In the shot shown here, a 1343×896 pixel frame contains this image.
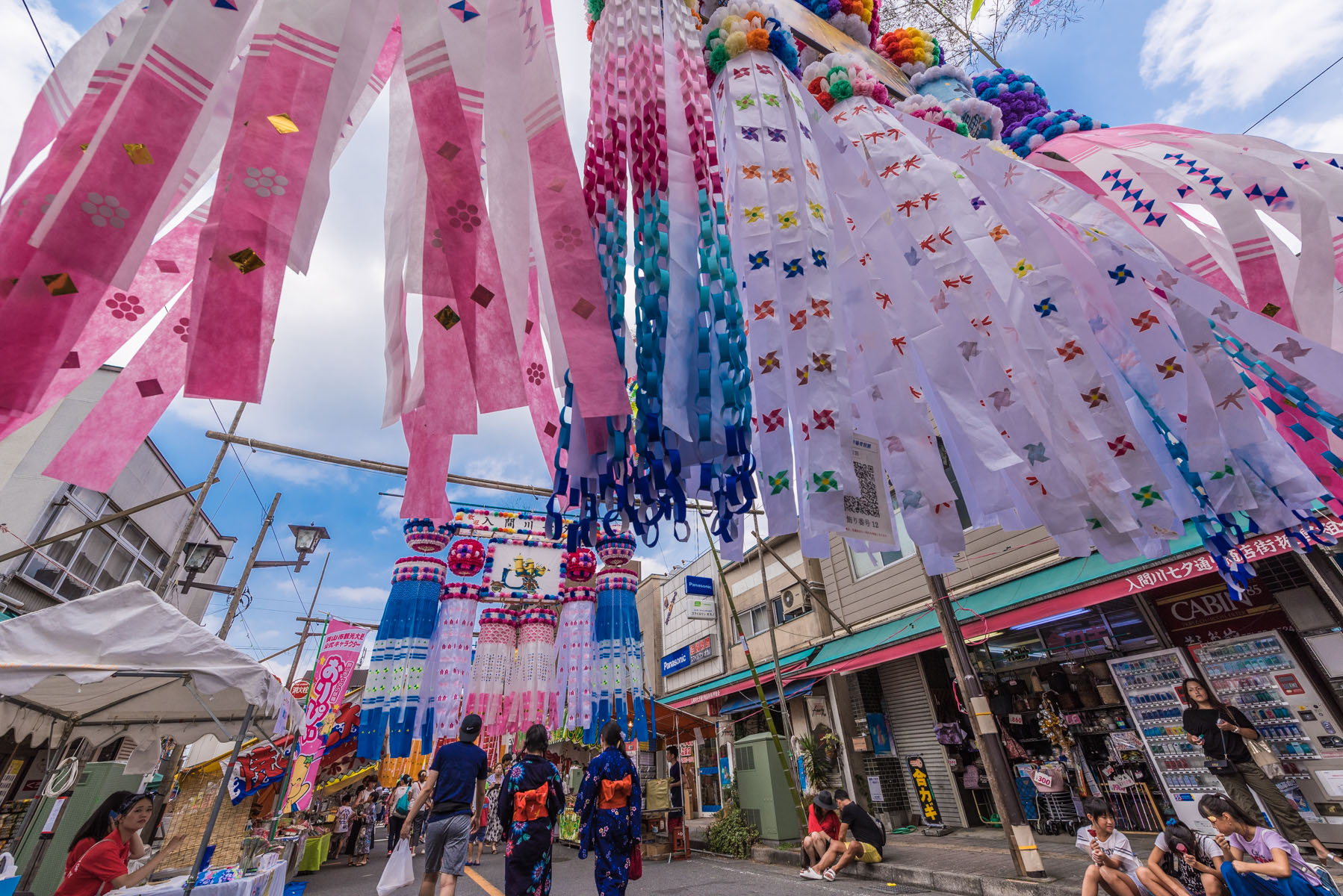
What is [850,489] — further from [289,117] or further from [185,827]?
[185,827]

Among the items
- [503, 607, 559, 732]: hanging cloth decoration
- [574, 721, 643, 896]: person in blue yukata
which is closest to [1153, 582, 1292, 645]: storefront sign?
[574, 721, 643, 896]: person in blue yukata

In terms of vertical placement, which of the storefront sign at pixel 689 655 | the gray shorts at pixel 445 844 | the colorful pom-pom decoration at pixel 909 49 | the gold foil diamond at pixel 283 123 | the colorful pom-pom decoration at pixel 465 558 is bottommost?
the gray shorts at pixel 445 844

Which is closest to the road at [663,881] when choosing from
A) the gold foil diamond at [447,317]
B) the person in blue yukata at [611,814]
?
the person in blue yukata at [611,814]

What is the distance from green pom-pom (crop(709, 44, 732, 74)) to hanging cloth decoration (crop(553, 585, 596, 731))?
6.12 meters

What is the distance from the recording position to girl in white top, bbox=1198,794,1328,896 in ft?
10.5

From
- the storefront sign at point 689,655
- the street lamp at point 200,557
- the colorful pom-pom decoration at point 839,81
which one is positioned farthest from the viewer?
the storefront sign at point 689,655

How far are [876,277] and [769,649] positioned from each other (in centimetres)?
1494

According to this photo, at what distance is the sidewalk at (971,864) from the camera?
514 centimetres

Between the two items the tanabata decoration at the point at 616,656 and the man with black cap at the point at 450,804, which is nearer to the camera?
the man with black cap at the point at 450,804

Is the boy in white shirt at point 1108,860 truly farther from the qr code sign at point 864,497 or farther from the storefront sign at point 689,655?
the storefront sign at point 689,655

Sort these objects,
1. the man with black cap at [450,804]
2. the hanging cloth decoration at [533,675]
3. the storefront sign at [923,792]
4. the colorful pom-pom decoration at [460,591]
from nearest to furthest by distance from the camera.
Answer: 1. the man with black cap at [450,804]
2. the colorful pom-pom decoration at [460,591]
3. the hanging cloth decoration at [533,675]
4. the storefront sign at [923,792]

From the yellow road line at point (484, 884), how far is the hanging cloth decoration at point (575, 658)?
1889 millimetres

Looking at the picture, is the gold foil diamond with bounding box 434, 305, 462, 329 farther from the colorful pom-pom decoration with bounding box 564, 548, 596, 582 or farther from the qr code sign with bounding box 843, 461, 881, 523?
the colorful pom-pom decoration with bounding box 564, 548, 596, 582

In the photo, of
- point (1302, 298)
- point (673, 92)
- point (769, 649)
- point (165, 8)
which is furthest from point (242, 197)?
point (769, 649)
